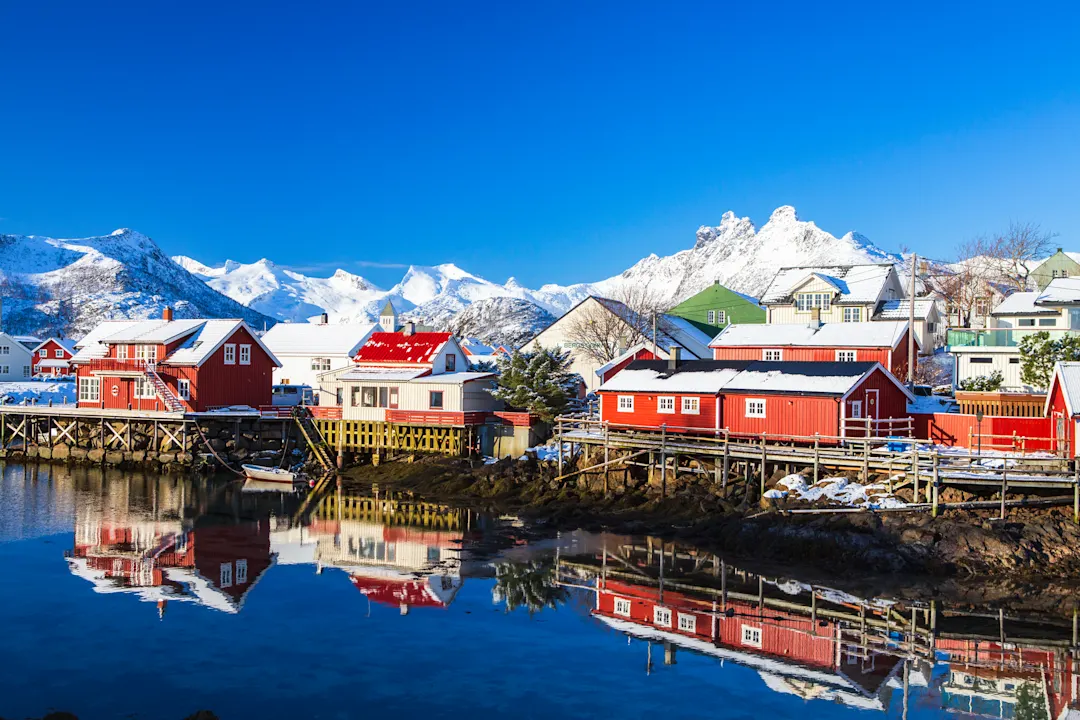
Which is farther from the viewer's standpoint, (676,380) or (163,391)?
(163,391)

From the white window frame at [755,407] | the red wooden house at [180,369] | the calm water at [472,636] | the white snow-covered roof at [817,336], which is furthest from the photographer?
the red wooden house at [180,369]

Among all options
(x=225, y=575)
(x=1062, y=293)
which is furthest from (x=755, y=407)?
(x=225, y=575)

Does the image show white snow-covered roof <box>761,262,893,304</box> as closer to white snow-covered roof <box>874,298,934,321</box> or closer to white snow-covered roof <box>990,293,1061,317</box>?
white snow-covered roof <box>874,298,934,321</box>

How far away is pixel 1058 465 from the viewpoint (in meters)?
27.8

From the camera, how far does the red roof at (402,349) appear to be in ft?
165

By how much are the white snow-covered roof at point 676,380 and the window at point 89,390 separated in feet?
105

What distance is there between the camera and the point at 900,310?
57.8 m

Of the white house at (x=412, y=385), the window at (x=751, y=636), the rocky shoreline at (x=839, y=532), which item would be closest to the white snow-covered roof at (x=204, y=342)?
the white house at (x=412, y=385)

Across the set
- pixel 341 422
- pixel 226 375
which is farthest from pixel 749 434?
pixel 226 375

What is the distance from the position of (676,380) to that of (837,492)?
1055 centimetres

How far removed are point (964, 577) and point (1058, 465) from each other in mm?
5785

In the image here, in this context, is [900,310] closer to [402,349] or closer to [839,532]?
[402,349]

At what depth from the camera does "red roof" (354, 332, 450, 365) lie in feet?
165

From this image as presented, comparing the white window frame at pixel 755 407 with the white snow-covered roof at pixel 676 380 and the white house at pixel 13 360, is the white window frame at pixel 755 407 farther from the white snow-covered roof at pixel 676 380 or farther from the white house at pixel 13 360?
the white house at pixel 13 360
